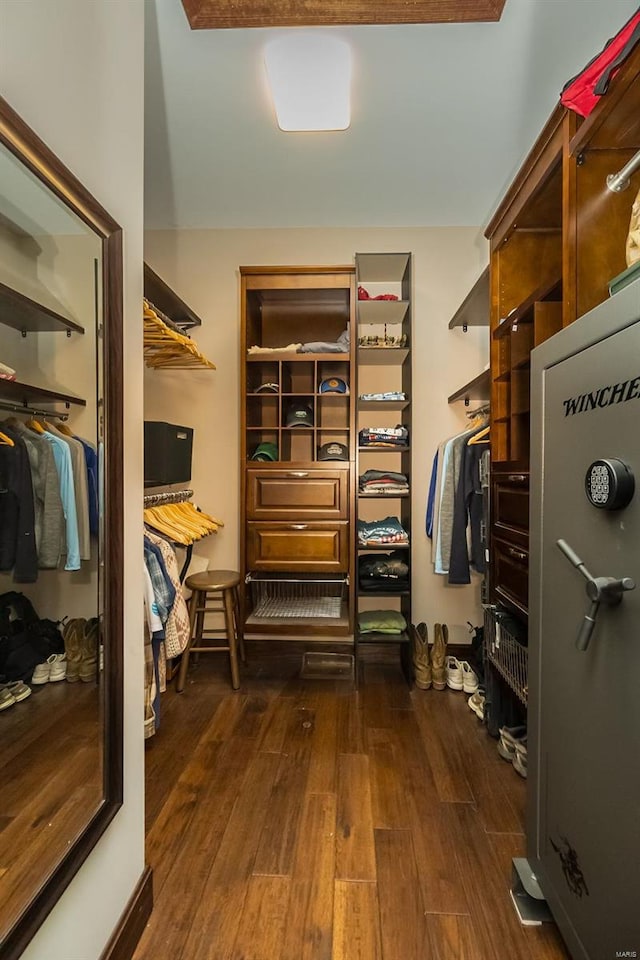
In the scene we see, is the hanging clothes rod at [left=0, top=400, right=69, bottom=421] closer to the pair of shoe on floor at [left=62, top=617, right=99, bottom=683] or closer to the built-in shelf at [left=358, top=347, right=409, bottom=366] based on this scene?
the pair of shoe on floor at [left=62, top=617, right=99, bottom=683]

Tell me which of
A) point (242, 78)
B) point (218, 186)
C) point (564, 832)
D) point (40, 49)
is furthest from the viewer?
point (218, 186)

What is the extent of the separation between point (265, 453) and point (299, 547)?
618mm

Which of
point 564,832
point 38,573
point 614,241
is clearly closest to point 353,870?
point 564,832

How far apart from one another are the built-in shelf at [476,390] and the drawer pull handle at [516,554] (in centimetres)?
89

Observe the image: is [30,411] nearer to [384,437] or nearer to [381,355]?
[384,437]

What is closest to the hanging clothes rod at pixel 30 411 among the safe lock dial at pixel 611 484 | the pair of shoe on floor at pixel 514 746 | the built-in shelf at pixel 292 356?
the safe lock dial at pixel 611 484

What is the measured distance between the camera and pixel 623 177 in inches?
47.7

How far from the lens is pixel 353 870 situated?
Result: 1397 millimetres

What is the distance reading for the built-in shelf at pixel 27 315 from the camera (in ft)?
2.73

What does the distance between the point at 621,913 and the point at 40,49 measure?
1975 mm

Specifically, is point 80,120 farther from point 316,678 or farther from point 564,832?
point 316,678

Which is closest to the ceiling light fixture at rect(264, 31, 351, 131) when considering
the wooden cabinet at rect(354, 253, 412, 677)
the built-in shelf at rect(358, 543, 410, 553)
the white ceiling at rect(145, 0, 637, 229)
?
the white ceiling at rect(145, 0, 637, 229)

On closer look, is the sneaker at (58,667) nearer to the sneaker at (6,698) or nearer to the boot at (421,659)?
the sneaker at (6,698)

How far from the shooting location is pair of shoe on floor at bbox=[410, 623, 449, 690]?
8.62 feet
